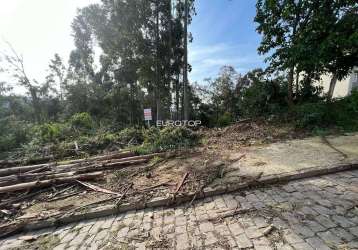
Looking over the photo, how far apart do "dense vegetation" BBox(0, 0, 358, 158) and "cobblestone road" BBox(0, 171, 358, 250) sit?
3.34m

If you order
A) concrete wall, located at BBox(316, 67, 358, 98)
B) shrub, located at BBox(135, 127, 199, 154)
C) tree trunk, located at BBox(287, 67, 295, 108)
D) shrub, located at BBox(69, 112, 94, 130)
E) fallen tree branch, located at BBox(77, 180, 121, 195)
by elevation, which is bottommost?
fallen tree branch, located at BBox(77, 180, 121, 195)

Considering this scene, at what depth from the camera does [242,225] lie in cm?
235

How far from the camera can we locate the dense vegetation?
6.88 m

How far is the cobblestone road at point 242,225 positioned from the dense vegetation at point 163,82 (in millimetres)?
3340

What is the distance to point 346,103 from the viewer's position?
7.25m

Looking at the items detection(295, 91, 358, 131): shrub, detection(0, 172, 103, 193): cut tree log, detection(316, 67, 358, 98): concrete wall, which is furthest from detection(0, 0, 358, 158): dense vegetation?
detection(316, 67, 358, 98): concrete wall

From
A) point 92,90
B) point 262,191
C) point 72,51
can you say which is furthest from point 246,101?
point 72,51

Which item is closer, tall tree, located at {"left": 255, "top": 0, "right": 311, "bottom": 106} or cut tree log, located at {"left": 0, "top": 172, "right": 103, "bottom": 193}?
cut tree log, located at {"left": 0, "top": 172, "right": 103, "bottom": 193}

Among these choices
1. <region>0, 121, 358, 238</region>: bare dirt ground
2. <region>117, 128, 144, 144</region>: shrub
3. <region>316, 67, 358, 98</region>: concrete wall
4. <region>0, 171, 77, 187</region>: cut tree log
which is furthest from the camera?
<region>316, 67, 358, 98</region>: concrete wall

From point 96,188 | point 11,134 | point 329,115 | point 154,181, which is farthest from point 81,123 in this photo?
point 329,115

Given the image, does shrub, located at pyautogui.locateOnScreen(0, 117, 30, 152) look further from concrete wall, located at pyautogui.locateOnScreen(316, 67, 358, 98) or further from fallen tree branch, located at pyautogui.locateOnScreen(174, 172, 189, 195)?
concrete wall, located at pyautogui.locateOnScreen(316, 67, 358, 98)

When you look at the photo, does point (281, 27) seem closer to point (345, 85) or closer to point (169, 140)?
point (169, 140)

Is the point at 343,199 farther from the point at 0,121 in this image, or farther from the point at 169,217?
the point at 0,121

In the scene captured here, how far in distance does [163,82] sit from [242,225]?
40.5ft
